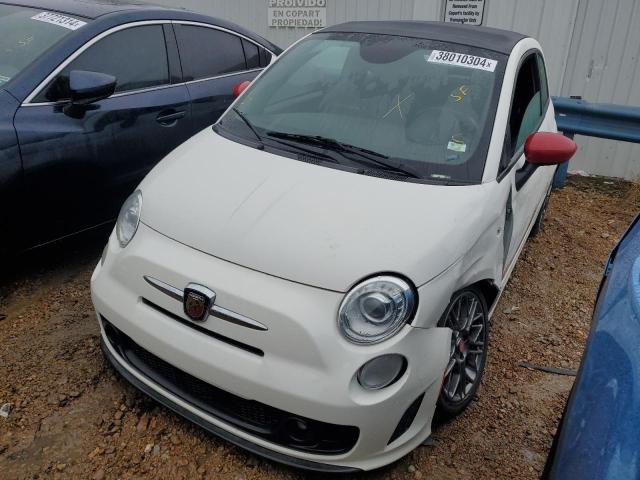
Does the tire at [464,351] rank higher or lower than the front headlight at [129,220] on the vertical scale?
lower

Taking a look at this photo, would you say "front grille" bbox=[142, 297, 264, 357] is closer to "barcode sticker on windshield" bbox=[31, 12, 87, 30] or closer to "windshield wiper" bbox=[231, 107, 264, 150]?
"windshield wiper" bbox=[231, 107, 264, 150]

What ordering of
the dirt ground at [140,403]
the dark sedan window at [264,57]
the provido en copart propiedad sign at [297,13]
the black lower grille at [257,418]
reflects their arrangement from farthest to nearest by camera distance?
the provido en copart propiedad sign at [297,13]
the dark sedan window at [264,57]
the dirt ground at [140,403]
the black lower grille at [257,418]

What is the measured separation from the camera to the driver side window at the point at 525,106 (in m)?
2.85

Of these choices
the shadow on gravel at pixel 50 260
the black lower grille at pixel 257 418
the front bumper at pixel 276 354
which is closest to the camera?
the front bumper at pixel 276 354

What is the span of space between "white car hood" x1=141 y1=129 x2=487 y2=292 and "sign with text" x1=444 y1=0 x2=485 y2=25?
4.57m

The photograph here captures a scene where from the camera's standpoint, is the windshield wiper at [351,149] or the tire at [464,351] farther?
the windshield wiper at [351,149]

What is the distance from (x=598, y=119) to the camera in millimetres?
5266

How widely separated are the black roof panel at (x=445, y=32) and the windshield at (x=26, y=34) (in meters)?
1.66

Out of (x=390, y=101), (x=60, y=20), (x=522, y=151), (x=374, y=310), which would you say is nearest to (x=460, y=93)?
(x=390, y=101)

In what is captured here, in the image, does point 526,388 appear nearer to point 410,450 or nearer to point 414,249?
point 410,450

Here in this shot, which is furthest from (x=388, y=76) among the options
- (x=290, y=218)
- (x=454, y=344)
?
(x=454, y=344)

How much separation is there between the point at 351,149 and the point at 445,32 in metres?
1.07

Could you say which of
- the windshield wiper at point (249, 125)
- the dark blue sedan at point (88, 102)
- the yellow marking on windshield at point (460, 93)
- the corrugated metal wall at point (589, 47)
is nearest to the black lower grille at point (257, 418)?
the dark blue sedan at point (88, 102)

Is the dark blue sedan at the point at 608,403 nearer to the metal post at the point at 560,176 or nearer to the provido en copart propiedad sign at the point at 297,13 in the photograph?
the metal post at the point at 560,176
